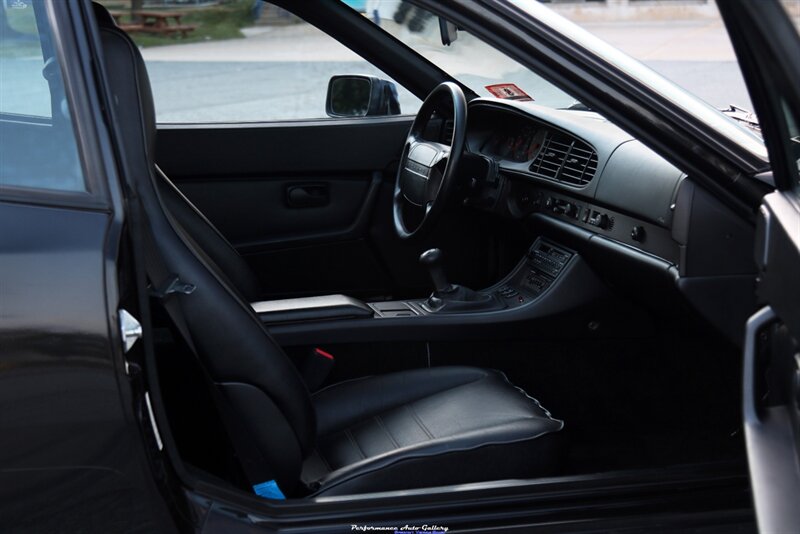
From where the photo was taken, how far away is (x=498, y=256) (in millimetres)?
3070

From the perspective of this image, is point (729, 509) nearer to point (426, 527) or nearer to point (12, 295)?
point (426, 527)

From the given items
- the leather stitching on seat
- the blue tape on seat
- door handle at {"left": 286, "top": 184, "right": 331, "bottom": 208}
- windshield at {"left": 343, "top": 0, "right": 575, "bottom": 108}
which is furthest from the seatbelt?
door handle at {"left": 286, "top": 184, "right": 331, "bottom": 208}

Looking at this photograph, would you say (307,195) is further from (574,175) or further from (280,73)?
(280,73)

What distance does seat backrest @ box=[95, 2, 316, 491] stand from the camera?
150cm

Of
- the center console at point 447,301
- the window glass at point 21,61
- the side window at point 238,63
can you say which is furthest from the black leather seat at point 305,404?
the side window at point 238,63

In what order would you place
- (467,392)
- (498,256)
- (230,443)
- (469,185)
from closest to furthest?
1. (230,443)
2. (467,392)
3. (469,185)
4. (498,256)

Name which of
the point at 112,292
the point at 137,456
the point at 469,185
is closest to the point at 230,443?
the point at 137,456

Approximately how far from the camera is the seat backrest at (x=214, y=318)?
58.9 inches

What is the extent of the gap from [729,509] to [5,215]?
1232 mm

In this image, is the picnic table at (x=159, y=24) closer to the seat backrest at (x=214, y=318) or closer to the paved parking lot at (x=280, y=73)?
the paved parking lot at (x=280, y=73)

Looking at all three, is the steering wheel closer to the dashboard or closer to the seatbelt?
the dashboard

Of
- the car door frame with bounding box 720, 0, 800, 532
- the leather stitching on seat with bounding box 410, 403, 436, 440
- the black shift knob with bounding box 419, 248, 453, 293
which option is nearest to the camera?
the car door frame with bounding box 720, 0, 800, 532

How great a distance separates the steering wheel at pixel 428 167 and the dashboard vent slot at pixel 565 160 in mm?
267

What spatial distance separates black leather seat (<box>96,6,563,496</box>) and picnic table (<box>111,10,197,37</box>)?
2.29 metres
